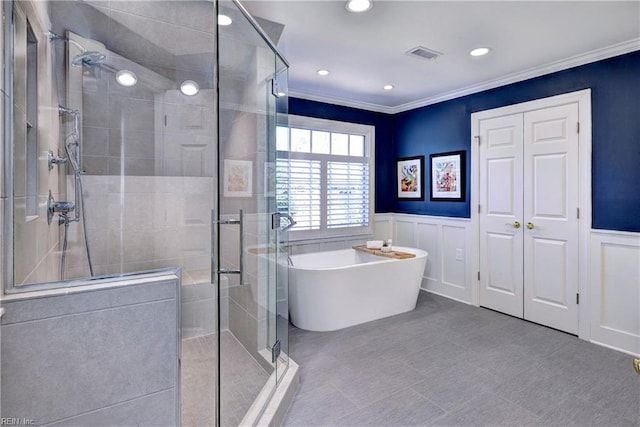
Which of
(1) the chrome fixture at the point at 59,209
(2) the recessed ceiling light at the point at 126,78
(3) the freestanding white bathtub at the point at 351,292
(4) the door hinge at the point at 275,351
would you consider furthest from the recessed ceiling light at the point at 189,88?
(4) the door hinge at the point at 275,351

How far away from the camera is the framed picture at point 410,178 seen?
4.52m

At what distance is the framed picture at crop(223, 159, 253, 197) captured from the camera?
6.04ft

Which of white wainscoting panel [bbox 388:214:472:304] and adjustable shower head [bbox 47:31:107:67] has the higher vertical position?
adjustable shower head [bbox 47:31:107:67]

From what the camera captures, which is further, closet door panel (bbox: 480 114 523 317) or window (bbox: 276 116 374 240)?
window (bbox: 276 116 374 240)

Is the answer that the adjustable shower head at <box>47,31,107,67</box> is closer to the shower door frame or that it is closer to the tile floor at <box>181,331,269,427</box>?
the shower door frame

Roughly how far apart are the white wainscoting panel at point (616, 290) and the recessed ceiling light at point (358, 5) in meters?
2.67

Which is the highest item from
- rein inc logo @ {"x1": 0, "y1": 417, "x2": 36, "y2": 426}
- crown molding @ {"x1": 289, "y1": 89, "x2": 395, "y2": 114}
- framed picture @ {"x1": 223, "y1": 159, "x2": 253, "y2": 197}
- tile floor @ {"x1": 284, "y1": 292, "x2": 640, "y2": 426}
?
crown molding @ {"x1": 289, "y1": 89, "x2": 395, "y2": 114}

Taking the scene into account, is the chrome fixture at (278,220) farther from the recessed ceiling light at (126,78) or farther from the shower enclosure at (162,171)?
the recessed ceiling light at (126,78)

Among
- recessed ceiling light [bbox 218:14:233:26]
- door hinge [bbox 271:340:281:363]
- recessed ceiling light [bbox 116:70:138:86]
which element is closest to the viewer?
recessed ceiling light [bbox 218:14:233:26]

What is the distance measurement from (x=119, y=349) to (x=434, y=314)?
3147mm

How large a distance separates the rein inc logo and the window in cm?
284

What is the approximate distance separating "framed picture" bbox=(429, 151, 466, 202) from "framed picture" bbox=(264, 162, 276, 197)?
2.65m

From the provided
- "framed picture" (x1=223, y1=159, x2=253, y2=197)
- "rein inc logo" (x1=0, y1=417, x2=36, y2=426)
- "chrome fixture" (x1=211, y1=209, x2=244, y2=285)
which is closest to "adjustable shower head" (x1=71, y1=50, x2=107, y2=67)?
"framed picture" (x1=223, y1=159, x2=253, y2=197)

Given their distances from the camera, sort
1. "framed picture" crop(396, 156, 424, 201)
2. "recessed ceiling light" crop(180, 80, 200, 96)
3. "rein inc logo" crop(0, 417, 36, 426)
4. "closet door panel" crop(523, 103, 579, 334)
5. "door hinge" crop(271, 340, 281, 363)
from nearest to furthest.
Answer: "rein inc logo" crop(0, 417, 36, 426), "door hinge" crop(271, 340, 281, 363), "recessed ceiling light" crop(180, 80, 200, 96), "closet door panel" crop(523, 103, 579, 334), "framed picture" crop(396, 156, 424, 201)
